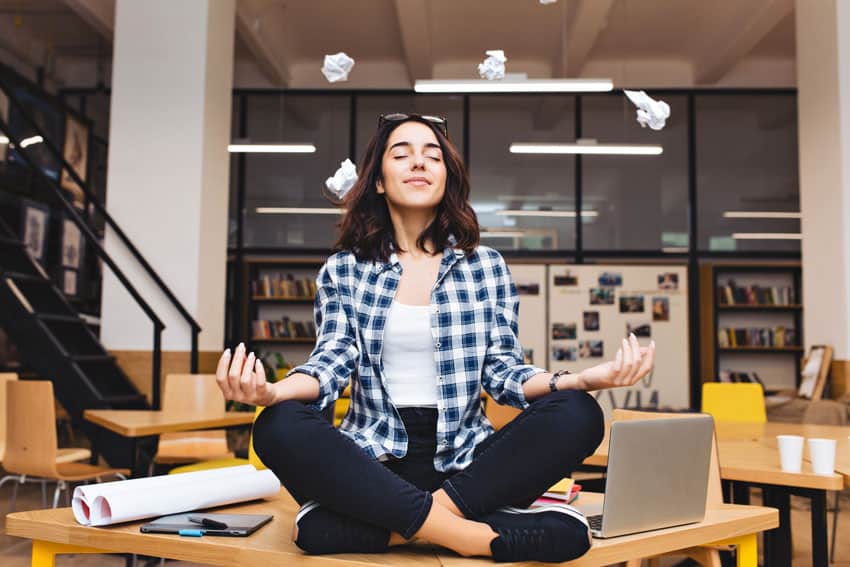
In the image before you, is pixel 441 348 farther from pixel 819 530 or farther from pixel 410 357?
pixel 819 530

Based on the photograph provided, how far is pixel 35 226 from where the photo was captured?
8.15 meters

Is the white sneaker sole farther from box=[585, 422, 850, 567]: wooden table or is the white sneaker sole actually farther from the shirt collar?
box=[585, 422, 850, 567]: wooden table

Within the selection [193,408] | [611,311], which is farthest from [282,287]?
[193,408]

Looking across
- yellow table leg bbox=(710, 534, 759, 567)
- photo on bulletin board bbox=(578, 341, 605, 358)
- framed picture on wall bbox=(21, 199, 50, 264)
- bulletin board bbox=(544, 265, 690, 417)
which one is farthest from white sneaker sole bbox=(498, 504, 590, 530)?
framed picture on wall bbox=(21, 199, 50, 264)

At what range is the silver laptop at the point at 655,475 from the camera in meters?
1.39

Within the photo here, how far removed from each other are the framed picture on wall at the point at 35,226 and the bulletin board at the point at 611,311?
515 cm

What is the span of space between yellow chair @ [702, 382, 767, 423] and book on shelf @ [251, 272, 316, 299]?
5771 millimetres

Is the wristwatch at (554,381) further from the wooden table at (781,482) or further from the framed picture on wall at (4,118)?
the framed picture on wall at (4,118)

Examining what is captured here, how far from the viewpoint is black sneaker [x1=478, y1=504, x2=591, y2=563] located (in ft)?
4.11

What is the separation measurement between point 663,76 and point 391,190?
28.0ft

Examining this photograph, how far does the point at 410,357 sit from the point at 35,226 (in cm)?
761

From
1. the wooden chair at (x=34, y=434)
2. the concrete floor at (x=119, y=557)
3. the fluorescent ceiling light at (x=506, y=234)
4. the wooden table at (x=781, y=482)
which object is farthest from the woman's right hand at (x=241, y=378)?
the fluorescent ceiling light at (x=506, y=234)

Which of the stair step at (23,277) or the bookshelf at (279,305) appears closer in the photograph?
the stair step at (23,277)

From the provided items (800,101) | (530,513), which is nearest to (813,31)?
(800,101)
